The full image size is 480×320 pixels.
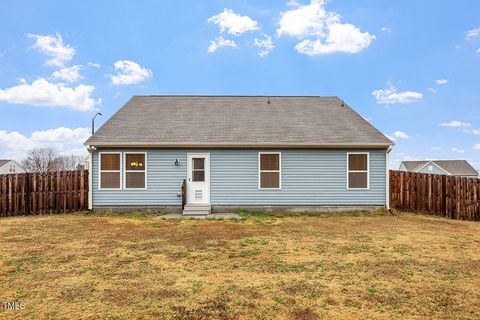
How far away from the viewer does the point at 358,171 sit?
44.7 feet

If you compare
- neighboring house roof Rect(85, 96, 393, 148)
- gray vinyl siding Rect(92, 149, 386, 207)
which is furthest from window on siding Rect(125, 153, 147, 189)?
neighboring house roof Rect(85, 96, 393, 148)

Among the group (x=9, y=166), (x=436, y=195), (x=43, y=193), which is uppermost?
(x=9, y=166)

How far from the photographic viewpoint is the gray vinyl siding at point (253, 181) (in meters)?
13.4

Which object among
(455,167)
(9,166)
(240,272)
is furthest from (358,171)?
(9,166)

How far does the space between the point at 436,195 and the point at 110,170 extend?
14345 mm

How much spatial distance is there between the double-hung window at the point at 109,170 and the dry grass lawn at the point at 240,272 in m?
3.13

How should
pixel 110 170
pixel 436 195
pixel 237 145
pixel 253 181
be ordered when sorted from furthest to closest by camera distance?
pixel 436 195 < pixel 253 181 < pixel 110 170 < pixel 237 145

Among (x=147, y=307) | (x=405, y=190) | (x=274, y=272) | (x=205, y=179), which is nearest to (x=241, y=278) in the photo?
(x=274, y=272)

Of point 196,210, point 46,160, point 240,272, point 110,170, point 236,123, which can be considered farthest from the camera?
point 46,160

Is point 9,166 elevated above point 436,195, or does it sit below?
above

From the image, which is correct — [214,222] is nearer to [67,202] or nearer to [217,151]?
[217,151]

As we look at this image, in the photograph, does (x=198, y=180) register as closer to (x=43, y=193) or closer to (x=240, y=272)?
(x=43, y=193)

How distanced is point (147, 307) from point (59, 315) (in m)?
1.16

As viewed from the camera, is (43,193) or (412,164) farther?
(412,164)
